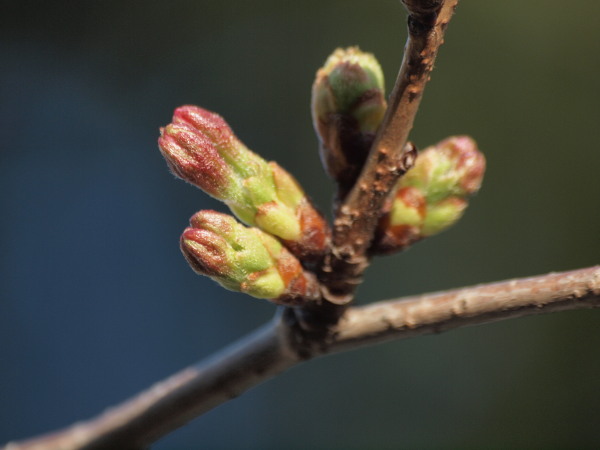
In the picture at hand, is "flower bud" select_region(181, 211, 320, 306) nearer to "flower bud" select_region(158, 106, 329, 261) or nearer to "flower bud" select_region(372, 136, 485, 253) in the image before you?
"flower bud" select_region(158, 106, 329, 261)

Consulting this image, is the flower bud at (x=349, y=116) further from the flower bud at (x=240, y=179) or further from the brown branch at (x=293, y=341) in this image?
the brown branch at (x=293, y=341)

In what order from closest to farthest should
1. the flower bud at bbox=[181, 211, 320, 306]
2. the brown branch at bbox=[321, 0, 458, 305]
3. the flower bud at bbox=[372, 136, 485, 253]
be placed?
the brown branch at bbox=[321, 0, 458, 305], the flower bud at bbox=[181, 211, 320, 306], the flower bud at bbox=[372, 136, 485, 253]

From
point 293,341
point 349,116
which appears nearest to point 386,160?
point 349,116

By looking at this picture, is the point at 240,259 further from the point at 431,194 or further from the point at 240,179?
the point at 431,194

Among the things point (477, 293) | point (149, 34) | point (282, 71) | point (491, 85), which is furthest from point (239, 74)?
point (477, 293)

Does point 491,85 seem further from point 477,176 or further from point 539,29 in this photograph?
point 477,176

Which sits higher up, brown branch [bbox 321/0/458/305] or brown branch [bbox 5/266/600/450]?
brown branch [bbox 321/0/458/305]

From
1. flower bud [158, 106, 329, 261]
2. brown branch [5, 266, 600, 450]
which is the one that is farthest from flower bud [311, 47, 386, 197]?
brown branch [5, 266, 600, 450]

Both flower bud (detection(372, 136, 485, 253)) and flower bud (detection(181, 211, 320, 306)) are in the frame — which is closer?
flower bud (detection(181, 211, 320, 306))
